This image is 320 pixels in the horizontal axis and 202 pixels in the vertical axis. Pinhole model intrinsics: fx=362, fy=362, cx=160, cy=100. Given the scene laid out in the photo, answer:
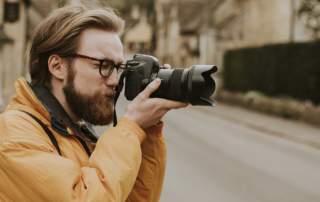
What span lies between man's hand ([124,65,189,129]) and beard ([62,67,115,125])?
0.65ft

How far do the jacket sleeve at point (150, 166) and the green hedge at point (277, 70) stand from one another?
1114 cm

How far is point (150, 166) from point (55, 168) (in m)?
0.58

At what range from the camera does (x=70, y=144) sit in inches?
56.8

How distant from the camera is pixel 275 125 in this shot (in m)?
12.0

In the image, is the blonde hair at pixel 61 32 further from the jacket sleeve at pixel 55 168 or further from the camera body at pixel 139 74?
the jacket sleeve at pixel 55 168

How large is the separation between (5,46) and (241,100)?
1058 centimetres

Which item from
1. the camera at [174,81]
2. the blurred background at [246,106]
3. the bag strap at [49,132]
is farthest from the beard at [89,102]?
the blurred background at [246,106]

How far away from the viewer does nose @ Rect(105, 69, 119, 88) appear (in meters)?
1.56

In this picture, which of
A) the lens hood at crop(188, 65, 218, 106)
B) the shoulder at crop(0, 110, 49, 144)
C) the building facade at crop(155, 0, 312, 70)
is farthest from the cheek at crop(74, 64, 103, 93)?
the building facade at crop(155, 0, 312, 70)

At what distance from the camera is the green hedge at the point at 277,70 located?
39.1 ft

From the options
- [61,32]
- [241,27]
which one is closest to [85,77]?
[61,32]

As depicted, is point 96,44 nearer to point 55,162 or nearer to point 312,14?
point 55,162

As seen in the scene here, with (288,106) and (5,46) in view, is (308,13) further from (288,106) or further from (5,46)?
(5,46)

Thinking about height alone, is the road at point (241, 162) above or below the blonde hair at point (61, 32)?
below
